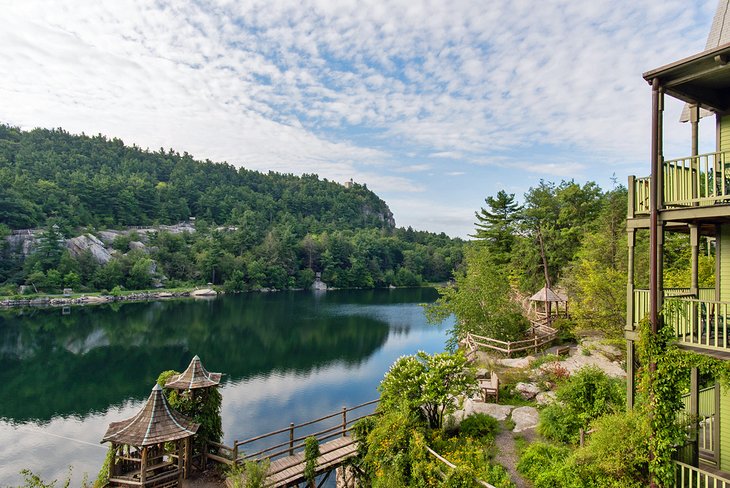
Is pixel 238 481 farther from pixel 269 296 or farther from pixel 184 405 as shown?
pixel 269 296

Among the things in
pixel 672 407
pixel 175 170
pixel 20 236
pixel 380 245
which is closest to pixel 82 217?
pixel 20 236

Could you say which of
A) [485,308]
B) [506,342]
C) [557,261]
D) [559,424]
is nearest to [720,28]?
[559,424]

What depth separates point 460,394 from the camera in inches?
469

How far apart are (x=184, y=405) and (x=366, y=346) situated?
24.3 m

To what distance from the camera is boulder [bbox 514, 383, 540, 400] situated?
576 inches

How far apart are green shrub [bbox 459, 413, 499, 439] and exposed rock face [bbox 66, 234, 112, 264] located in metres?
Result: 67.9

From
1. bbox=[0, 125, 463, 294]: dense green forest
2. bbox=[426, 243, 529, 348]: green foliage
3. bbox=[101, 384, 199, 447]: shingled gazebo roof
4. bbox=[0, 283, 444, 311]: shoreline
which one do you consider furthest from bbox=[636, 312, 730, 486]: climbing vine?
bbox=[0, 125, 463, 294]: dense green forest

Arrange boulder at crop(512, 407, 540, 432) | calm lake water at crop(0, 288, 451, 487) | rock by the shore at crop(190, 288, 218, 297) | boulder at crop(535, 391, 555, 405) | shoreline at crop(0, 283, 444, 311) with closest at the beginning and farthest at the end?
boulder at crop(512, 407, 540, 432), boulder at crop(535, 391, 555, 405), calm lake water at crop(0, 288, 451, 487), shoreline at crop(0, 283, 444, 311), rock by the shore at crop(190, 288, 218, 297)

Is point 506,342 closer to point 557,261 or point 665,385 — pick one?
point 665,385

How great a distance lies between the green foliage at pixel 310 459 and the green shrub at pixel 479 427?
13.0ft

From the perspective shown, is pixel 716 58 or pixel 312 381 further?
pixel 312 381

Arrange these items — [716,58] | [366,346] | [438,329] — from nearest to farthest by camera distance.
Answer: [716,58] < [366,346] < [438,329]

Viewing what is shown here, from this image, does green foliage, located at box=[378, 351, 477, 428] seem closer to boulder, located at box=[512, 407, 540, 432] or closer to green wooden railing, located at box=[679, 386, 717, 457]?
boulder, located at box=[512, 407, 540, 432]

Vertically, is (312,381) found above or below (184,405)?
below
